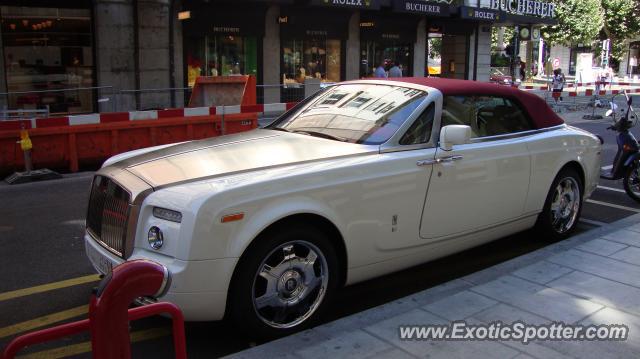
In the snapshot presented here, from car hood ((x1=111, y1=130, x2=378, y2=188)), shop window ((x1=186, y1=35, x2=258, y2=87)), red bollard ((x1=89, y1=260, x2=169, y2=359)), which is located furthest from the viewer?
shop window ((x1=186, y1=35, x2=258, y2=87))

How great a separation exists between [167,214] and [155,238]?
156 millimetres

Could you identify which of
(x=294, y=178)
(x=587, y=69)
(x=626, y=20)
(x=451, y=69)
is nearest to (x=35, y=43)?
(x=294, y=178)

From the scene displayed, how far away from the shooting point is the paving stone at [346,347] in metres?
3.40

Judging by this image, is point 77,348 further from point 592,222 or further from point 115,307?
point 592,222

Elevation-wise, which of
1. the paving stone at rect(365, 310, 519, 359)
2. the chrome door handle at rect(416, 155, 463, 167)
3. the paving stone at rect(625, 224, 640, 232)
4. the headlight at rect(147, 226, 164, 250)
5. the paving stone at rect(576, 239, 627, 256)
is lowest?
the paving stone at rect(365, 310, 519, 359)

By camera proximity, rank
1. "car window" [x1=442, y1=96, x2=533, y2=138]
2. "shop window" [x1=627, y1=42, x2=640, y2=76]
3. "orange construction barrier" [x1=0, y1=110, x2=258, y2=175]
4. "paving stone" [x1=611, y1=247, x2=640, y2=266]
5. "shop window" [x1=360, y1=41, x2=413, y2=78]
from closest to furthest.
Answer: "car window" [x1=442, y1=96, x2=533, y2=138] < "paving stone" [x1=611, y1=247, x2=640, y2=266] < "orange construction barrier" [x1=0, y1=110, x2=258, y2=175] < "shop window" [x1=360, y1=41, x2=413, y2=78] < "shop window" [x1=627, y1=42, x2=640, y2=76]

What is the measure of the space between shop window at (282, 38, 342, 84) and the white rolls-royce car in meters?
16.3

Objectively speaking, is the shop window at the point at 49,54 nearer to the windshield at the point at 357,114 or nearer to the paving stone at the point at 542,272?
the windshield at the point at 357,114

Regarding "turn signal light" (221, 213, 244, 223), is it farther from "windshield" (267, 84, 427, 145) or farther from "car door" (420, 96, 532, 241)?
"car door" (420, 96, 532, 241)

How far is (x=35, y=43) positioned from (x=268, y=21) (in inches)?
294

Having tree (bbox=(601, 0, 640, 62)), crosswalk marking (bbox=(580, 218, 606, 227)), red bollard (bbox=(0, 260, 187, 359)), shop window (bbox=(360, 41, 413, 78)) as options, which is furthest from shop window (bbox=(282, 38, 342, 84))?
tree (bbox=(601, 0, 640, 62))

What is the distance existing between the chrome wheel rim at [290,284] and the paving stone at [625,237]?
3.24 metres

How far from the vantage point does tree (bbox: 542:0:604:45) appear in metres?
48.2

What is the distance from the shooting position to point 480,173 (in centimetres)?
482
